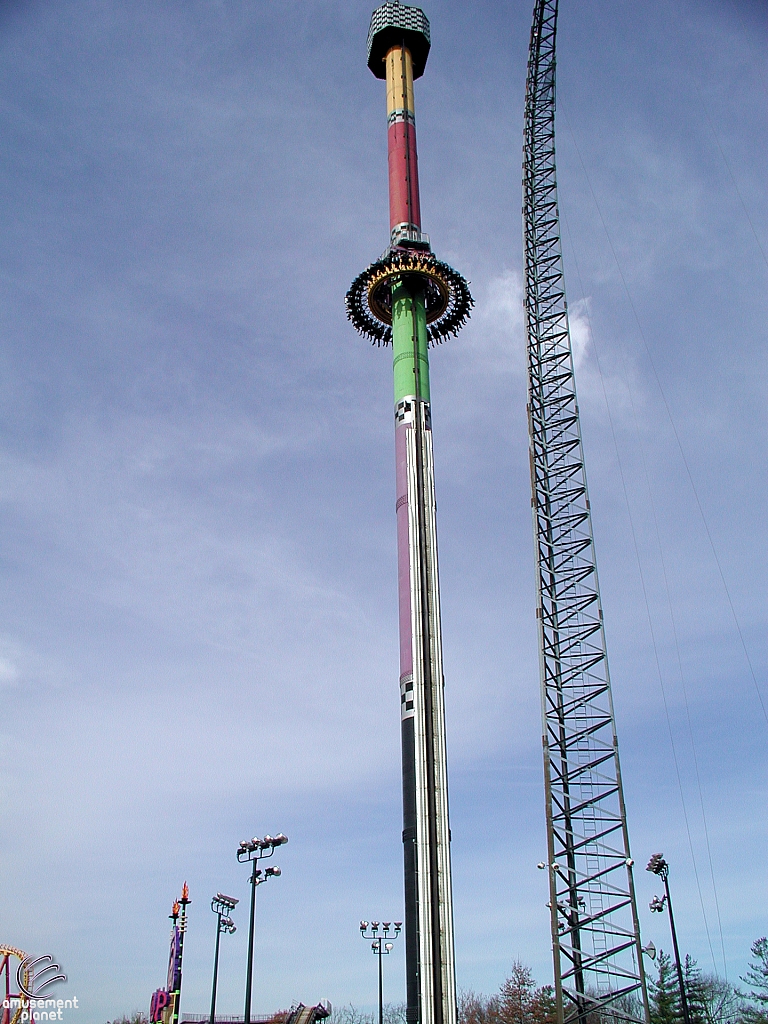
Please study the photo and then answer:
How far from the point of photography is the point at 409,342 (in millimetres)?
68500

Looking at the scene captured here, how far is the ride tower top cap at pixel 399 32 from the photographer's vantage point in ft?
273

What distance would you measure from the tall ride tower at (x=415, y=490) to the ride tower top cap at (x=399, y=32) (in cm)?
9

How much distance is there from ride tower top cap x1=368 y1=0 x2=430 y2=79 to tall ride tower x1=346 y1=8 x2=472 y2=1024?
9cm

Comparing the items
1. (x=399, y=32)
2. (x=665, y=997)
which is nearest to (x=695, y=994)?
(x=665, y=997)

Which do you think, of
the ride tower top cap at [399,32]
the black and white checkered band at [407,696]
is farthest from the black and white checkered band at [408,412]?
the ride tower top cap at [399,32]

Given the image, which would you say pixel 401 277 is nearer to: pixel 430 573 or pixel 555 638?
pixel 430 573

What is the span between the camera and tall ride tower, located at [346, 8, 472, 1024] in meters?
50.4

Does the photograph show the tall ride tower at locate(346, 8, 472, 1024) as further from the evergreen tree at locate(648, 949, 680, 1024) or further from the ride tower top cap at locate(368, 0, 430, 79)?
the evergreen tree at locate(648, 949, 680, 1024)

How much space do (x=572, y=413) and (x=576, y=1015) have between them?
1409 inches

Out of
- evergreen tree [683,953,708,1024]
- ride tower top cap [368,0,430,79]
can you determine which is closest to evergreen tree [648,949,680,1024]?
evergreen tree [683,953,708,1024]

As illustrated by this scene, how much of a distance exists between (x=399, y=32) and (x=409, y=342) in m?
34.2

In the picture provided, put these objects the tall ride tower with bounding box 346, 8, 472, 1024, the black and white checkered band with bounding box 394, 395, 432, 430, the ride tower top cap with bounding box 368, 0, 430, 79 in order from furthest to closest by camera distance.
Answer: the ride tower top cap with bounding box 368, 0, 430, 79
the black and white checkered band with bounding box 394, 395, 432, 430
the tall ride tower with bounding box 346, 8, 472, 1024

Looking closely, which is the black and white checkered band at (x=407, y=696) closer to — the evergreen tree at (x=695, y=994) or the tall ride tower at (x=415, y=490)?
the tall ride tower at (x=415, y=490)

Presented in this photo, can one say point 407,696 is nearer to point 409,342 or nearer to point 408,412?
point 408,412
